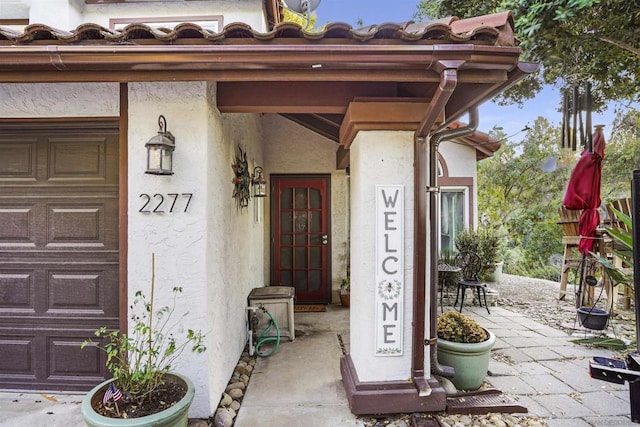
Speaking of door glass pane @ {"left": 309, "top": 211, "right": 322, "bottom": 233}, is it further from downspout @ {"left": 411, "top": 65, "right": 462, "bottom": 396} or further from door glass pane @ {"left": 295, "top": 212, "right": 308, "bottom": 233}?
downspout @ {"left": 411, "top": 65, "right": 462, "bottom": 396}

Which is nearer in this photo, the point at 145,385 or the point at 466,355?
the point at 145,385

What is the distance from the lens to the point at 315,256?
20.5ft

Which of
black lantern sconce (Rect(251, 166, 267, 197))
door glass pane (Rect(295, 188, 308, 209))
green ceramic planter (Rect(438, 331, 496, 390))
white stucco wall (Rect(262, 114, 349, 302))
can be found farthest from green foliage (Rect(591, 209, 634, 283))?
door glass pane (Rect(295, 188, 308, 209))

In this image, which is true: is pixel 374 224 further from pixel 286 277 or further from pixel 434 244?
pixel 286 277

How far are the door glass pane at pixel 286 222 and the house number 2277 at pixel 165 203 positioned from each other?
141 inches

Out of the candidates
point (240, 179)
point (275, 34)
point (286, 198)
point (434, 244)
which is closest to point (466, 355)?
A: point (434, 244)

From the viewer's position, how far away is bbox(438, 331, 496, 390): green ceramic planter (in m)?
3.01

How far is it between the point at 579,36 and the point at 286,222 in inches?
221

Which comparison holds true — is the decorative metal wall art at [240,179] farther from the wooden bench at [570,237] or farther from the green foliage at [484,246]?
the wooden bench at [570,237]

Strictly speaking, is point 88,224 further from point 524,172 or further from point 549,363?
point 524,172

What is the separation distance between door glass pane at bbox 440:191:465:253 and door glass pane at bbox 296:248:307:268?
3.38m

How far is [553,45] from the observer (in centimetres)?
544

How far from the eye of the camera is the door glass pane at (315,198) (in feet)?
20.4

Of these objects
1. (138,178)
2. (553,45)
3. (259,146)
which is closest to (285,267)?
(259,146)
